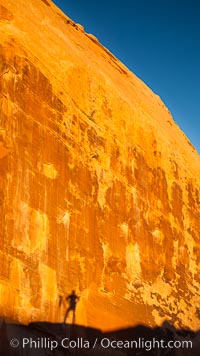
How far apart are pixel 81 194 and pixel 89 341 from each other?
18.7 ft

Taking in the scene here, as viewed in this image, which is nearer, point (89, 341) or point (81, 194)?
point (89, 341)

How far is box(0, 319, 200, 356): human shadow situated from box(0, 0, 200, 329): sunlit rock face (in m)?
0.38

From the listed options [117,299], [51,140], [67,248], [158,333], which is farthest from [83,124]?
[158,333]

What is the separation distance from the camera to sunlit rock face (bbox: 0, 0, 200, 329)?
16688 mm

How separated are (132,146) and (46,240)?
8.85m

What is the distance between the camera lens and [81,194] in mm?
19766

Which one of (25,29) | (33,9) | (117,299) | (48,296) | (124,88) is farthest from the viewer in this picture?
(124,88)

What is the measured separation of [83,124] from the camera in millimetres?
21266

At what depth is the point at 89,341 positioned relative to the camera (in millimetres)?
17062

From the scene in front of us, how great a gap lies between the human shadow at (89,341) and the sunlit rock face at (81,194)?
381mm

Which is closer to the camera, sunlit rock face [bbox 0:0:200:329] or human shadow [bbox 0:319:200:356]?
human shadow [bbox 0:319:200:356]

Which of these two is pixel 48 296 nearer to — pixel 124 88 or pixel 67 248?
pixel 67 248

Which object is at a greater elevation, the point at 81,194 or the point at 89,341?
the point at 81,194

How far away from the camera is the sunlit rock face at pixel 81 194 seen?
1669 cm
